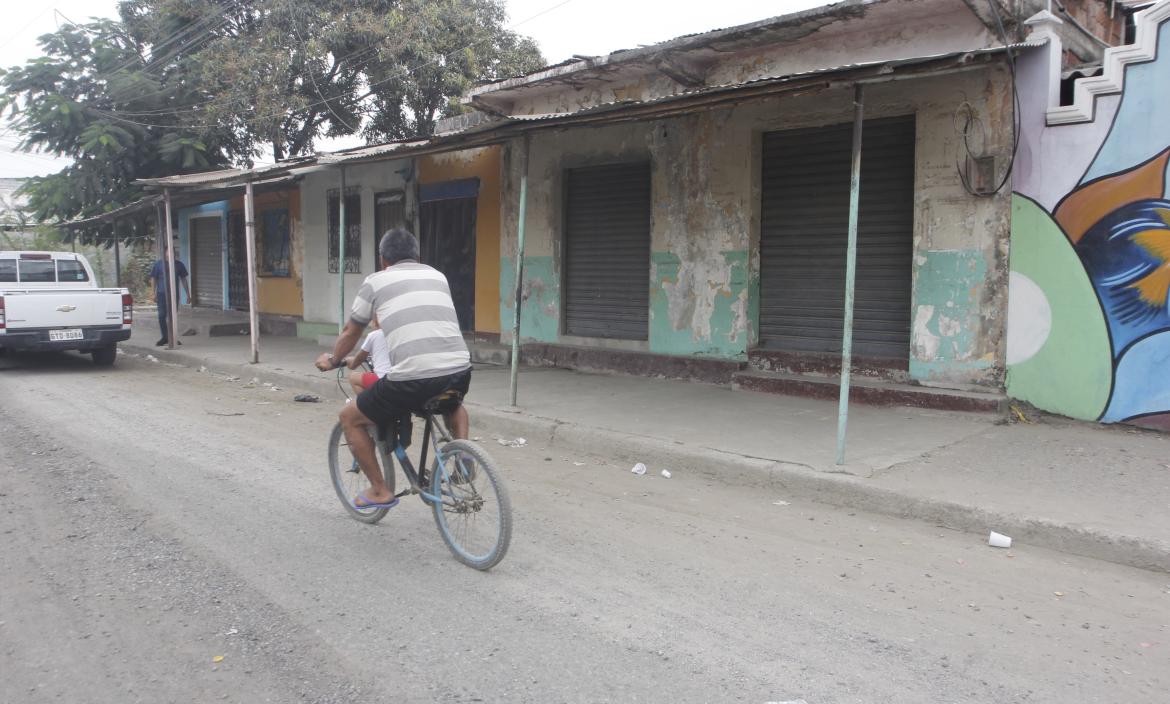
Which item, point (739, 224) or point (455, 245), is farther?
point (455, 245)

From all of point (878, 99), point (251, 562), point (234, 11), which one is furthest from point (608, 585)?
point (234, 11)

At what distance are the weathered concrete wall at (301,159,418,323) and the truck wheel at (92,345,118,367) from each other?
4.19 m

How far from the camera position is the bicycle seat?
4.26 meters

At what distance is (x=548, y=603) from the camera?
3.76 m

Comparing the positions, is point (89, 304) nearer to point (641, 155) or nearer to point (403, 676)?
point (641, 155)

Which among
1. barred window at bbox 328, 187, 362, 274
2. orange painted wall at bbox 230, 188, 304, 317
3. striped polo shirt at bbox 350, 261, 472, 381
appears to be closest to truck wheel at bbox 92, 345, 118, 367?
orange painted wall at bbox 230, 188, 304, 317

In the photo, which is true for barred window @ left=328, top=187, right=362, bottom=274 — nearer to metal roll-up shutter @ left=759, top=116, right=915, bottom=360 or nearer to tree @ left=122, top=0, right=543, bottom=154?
tree @ left=122, top=0, right=543, bottom=154

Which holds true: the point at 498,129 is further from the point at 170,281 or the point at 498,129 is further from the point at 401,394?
the point at 170,281

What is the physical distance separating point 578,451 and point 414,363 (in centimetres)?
336

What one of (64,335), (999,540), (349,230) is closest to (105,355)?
(64,335)

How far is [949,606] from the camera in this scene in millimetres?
3848

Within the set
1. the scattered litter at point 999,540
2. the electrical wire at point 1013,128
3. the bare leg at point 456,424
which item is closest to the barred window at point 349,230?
Result: the electrical wire at point 1013,128

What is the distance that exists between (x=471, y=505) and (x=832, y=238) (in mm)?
6003

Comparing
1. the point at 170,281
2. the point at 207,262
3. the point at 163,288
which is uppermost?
the point at 207,262
